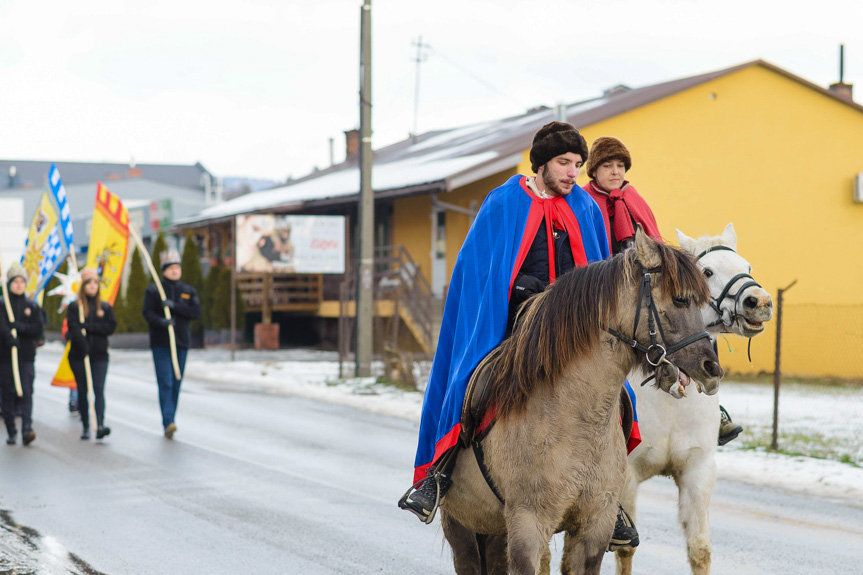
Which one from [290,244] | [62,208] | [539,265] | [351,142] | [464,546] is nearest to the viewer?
[539,265]

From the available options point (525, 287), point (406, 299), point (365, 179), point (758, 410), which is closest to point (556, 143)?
point (525, 287)

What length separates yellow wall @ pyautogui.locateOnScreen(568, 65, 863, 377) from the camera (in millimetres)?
22875

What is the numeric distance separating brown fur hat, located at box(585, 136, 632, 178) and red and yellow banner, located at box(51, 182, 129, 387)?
10840mm

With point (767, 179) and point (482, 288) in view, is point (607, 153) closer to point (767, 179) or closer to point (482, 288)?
point (482, 288)

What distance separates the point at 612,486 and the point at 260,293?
29.4 m

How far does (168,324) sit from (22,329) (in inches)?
66.9

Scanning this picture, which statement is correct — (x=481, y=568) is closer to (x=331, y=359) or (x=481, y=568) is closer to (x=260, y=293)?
(x=331, y=359)

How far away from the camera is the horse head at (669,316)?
3434 millimetres

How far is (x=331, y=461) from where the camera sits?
10.5 meters

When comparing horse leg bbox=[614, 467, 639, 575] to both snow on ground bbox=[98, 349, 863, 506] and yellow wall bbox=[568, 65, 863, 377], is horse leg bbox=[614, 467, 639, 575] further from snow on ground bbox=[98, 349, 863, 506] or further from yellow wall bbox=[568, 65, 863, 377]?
yellow wall bbox=[568, 65, 863, 377]

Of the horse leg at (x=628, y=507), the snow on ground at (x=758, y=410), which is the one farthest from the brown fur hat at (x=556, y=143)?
the snow on ground at (x=758, y=410)

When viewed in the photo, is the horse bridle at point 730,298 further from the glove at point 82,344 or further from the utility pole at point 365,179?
the utility pole at point 365,179

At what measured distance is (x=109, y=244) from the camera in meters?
15.5

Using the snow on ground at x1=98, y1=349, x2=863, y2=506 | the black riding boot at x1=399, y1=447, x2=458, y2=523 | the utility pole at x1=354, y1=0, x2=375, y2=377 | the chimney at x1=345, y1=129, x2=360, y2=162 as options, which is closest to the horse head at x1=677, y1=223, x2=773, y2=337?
the black riding boot at x1=399, y1=447, x2=458, y2=523
